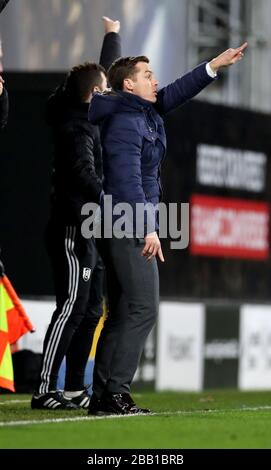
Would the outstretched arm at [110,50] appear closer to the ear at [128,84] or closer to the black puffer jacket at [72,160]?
the black puffer jacket at [72,160]

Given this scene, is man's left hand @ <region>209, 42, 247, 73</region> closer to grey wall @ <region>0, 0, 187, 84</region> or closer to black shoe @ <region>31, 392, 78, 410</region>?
black shoe @ <region>31, 392, 78, 410</region>

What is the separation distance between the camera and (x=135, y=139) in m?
7.80

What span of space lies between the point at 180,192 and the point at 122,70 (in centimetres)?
674

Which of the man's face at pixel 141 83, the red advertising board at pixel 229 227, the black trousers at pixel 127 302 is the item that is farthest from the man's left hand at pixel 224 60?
the red advertising board at pixel 229 227

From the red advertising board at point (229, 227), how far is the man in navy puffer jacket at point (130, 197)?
6.83 m

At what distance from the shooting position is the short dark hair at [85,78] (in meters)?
8.81

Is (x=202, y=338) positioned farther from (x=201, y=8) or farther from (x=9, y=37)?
(x=201, y=8)

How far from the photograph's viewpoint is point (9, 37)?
14258 millimetres

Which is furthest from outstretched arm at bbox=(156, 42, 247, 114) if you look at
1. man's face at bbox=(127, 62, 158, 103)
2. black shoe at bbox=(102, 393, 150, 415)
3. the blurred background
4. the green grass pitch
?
the blurred background

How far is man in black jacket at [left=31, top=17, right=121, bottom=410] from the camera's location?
867 cm

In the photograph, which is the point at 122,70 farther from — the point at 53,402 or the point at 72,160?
the point at 53,402

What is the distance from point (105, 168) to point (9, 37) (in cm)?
661

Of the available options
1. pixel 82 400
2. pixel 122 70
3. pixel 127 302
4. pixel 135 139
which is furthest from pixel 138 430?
pixel 122 70

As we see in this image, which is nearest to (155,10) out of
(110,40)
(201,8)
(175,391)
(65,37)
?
(65,37)
